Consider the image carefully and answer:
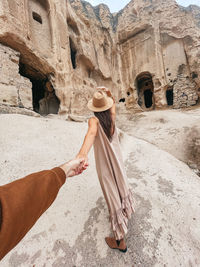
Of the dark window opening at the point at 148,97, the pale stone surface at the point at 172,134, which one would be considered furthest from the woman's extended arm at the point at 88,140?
the dark window opening at the point at 148,97

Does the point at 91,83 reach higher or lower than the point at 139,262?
→ higher

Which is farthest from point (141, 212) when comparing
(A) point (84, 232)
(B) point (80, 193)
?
(B) point (80, 193)

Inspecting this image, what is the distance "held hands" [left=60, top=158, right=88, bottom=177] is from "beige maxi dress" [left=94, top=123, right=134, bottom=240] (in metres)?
0.41

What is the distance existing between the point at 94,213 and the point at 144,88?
49.0 ft

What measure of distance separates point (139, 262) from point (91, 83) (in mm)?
10164

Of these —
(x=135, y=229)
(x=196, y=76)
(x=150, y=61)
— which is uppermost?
(x=150, y=61)

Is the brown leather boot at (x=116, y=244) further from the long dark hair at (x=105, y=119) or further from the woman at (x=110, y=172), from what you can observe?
the long dark hair at (x=105, y=119)

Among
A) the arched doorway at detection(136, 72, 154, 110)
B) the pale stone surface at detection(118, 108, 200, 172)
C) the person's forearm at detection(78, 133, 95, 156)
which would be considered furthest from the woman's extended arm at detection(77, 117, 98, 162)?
the arched doorway at detection(136, 72, 154, 110)

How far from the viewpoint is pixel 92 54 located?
9.67 meters

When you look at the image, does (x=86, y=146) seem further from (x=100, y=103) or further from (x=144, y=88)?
(x=144, y=88)

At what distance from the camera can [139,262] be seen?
3.48 feet

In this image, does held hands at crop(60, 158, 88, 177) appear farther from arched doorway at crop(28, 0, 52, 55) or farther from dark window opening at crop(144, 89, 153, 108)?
dark window opening at crop(144, 89, 153, 108)

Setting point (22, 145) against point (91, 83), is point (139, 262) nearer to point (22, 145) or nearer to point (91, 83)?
point (22, 145)

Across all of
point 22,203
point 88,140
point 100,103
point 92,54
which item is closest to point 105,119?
point 100,103
